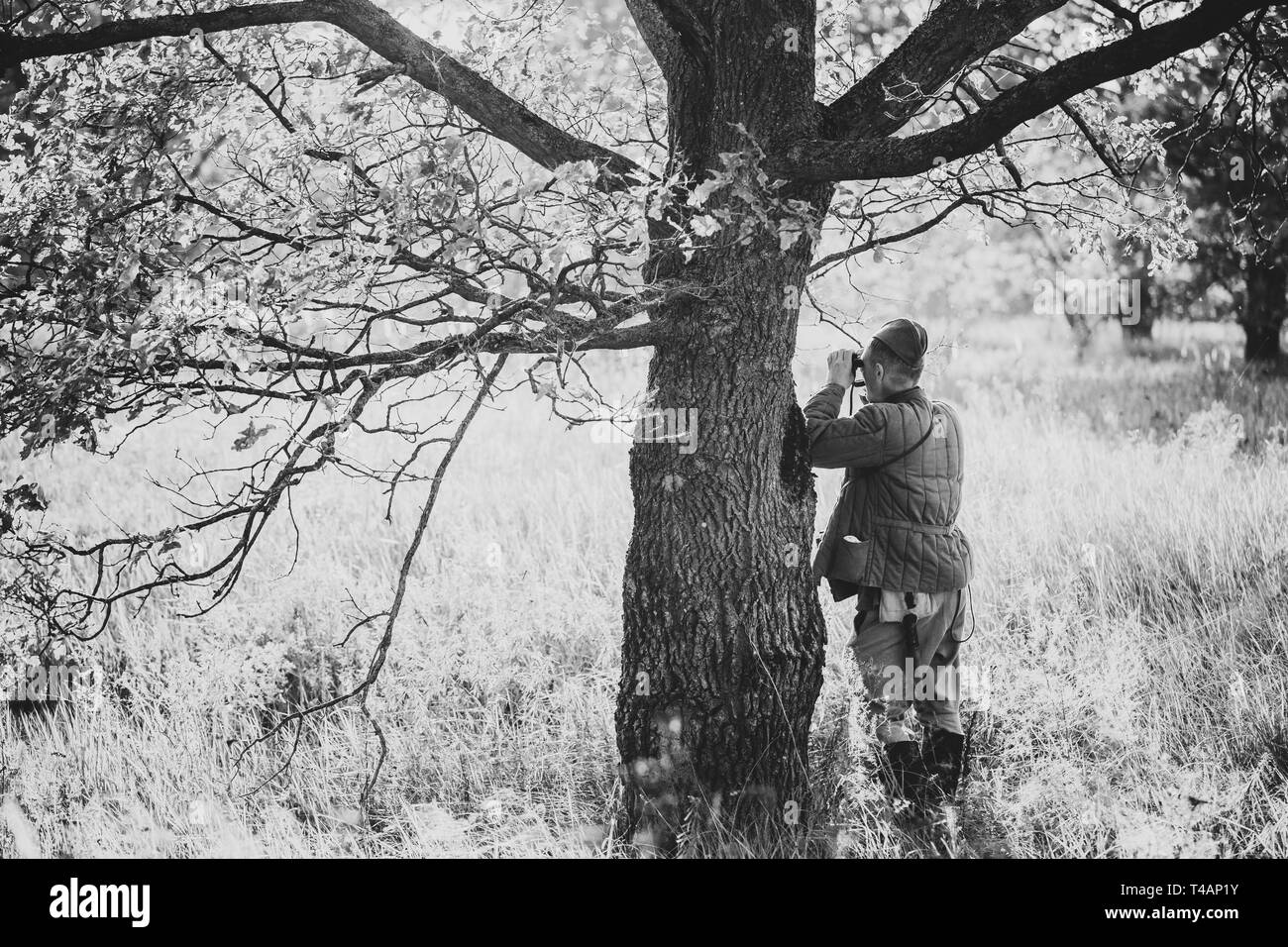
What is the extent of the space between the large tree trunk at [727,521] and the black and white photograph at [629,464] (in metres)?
0.02

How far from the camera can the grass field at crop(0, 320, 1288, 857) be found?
4078 mm

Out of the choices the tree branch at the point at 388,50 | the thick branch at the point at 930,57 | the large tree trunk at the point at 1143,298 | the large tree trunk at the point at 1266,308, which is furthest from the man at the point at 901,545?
the large tree trunk at the point at 1143,298

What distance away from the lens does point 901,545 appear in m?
3.91

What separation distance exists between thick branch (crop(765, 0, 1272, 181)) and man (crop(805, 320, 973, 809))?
0.85 metres

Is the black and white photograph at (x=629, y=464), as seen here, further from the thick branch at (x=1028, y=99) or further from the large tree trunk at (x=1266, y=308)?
the large tree trunk at (x=1266, y=308)

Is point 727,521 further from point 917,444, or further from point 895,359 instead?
point 895,359

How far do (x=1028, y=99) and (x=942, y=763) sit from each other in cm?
246

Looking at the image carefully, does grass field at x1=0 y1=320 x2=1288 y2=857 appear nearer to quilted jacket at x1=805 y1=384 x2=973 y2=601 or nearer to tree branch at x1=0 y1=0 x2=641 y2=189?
quilted jacket at x1=805 y1=384 x2=973 y2=601

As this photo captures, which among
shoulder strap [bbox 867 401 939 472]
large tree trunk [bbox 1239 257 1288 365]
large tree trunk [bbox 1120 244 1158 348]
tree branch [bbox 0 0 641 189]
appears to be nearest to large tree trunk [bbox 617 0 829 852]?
shoulder strap [bbox 867 401 939 472]

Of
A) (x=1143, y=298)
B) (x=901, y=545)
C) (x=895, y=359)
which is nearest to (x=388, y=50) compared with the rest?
(x=895, y=359)

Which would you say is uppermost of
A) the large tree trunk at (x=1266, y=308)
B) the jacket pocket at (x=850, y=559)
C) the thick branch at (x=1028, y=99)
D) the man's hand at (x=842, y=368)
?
the large tree trunk at (x=1266, y=308)

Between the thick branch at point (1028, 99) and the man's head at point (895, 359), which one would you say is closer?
the thick branch at point (1028, 99)

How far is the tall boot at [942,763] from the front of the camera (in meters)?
4.04

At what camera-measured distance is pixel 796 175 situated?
343cm
